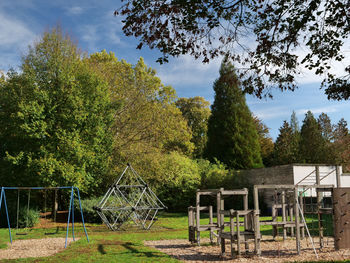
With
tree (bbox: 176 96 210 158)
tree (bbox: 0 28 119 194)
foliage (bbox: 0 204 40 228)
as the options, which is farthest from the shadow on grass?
tree (bbox: 176 96 210 158)

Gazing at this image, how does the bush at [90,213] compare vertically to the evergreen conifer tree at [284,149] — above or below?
below

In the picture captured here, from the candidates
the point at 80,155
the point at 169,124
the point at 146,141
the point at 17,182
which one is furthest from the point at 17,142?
the point at 169,124

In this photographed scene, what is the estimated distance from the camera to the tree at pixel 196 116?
40969mm

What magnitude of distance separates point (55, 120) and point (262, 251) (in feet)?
44.6

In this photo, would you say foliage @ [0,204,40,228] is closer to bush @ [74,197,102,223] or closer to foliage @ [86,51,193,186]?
bush @ [74,197,102,223]

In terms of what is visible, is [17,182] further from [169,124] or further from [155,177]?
[169,124]

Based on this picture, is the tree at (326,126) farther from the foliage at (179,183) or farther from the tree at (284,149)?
the foliage at (179,183)

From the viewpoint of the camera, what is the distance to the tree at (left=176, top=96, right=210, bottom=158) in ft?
134

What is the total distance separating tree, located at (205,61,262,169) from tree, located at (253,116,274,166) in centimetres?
956

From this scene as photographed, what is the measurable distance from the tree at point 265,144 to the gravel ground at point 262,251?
3127 cm

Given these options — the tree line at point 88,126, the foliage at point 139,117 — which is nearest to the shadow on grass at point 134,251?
the tree line at point 88,126

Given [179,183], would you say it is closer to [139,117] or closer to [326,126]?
[139,117]

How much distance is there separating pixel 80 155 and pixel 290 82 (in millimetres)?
12887

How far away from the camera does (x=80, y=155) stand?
19031 mm
